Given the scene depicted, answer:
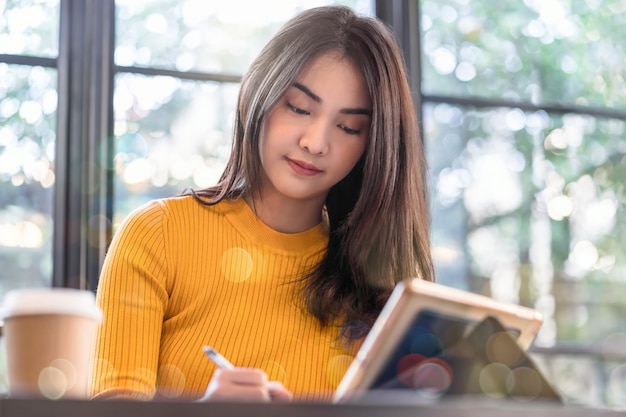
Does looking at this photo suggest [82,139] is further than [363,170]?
Yes

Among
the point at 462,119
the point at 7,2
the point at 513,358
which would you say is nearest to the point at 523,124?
the point at 462,119

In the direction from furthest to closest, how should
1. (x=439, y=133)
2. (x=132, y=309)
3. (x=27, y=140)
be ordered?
(x=439, y=133)
(x=27, y=140)
(x=132, y=309)

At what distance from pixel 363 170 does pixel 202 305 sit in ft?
1.36

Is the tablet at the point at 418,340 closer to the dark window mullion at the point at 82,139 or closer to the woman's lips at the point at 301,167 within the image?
the woman's lips at the point at 301,167

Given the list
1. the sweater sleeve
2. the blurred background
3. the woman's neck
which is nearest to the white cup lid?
the sweater sleeve

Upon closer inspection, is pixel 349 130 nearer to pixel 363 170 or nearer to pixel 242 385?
pixel 363 170

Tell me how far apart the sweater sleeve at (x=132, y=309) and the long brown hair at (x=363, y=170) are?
7.7 inches

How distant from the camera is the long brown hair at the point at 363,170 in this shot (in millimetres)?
1661

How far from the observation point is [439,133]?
2.83m

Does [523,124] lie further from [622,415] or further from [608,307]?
[622,415]

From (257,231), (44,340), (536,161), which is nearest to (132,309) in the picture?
(257,231)

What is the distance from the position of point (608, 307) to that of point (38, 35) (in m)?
1.93

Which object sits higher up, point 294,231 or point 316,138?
point 316,138

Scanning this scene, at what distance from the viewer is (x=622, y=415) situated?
76 centimetres
